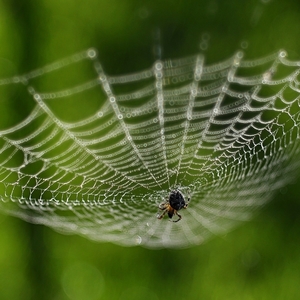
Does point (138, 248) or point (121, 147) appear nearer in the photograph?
point (121, 147)

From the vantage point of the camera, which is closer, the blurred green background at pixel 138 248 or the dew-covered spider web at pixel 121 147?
the dew-covered spider web at pixel 121 147

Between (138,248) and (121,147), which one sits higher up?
(121,147)

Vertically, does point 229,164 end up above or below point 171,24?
below

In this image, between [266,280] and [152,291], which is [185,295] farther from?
[266,280]

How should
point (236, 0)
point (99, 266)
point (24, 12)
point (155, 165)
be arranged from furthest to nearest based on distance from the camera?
point (99, 266) < point (24, 12) < point (236, 0) < point (155, 165)

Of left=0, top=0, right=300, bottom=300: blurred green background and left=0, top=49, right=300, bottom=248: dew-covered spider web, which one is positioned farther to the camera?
left=0, top=0, right=300, bottom=300: blurred green background

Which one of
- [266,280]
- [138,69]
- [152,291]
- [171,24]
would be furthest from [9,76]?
[266,280]

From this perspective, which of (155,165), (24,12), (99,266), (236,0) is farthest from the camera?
(99,266)

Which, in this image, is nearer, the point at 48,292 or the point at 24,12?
the point at 24,12
